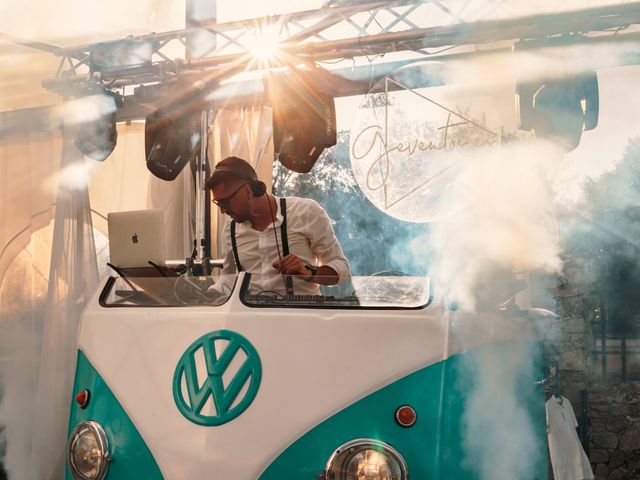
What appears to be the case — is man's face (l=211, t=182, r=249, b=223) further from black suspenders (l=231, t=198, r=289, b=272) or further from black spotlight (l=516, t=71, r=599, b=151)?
black spotlight (l=516, t=71, r=599, b=151)

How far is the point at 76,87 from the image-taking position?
6.58 metres

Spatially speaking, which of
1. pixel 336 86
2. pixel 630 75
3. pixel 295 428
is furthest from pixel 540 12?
pixel 295 428

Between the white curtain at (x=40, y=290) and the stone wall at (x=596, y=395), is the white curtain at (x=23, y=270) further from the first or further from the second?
the stone wall at (x=596, y=395)

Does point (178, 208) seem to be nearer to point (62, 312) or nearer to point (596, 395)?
point (62, 312)

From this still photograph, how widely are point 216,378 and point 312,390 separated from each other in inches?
12.4

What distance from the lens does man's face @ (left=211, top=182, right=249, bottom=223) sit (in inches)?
134

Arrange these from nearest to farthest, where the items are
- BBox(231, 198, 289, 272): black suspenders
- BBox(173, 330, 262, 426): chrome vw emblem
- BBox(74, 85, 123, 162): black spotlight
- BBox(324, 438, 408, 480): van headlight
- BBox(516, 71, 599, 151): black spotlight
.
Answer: BBox(324, 438, 408, 480): van headlight
BBox(173, 330, 262, 426): chrome vw emblem
BBox(231, 198, 289, 272): black suspenders
BBox(516, 71, 599, 151): black spotlight
BBox(74, 85, 123, 162): black spotlight

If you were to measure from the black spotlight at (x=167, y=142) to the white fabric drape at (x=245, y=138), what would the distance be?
1.13 m

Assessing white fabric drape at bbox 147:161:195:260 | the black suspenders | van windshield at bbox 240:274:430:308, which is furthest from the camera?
white fabric drape at bbox 147:161:195:260

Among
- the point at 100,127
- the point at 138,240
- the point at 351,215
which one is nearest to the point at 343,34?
the point at 100,127

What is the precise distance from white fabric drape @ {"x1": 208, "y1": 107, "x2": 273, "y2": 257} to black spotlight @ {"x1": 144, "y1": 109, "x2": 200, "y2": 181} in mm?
1132

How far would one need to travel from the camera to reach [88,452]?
95.3 inches

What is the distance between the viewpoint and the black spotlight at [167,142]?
20.8 ft

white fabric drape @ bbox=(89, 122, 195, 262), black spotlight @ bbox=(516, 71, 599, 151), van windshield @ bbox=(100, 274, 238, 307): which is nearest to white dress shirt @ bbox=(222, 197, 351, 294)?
van windshield @ bbox=(100, 274, 238, 307)
